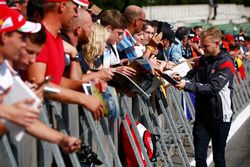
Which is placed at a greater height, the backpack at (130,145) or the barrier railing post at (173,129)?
the backpack at (130,145)

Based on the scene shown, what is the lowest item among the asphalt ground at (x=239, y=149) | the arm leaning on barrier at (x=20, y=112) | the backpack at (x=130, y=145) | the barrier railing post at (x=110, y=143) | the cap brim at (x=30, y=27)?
the asphalt ground at (x=239, y=149)

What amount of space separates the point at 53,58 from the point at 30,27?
107cm

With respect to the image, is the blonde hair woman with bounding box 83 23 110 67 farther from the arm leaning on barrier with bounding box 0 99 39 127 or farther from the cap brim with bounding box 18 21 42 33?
the arm leaning on barrier with bounding box 0 99 39 127

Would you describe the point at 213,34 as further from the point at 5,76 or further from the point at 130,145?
the point at 5,76

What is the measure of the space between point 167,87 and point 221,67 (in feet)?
5.27

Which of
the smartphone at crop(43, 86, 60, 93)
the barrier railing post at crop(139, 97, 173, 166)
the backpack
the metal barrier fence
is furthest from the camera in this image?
the barrier railing post at crop(139, 97, 173, 166)

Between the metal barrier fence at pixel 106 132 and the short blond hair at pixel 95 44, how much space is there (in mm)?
522

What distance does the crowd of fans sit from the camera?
4652 millimetres

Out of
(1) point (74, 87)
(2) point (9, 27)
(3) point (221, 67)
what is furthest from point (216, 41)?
(2) point (9, 27)

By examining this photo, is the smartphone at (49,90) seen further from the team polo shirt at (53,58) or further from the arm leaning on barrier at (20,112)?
the arm leaning on barrier at (20,112)

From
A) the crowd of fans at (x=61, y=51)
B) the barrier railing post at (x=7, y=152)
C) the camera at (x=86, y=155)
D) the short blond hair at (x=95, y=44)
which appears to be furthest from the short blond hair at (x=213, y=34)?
the barrier railing post at (x=7, y=152)

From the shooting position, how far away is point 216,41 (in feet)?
29.3

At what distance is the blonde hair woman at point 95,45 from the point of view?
24.2ft

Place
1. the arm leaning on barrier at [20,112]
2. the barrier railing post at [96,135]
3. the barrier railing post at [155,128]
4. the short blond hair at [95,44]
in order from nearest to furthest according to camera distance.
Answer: the arm leaning on barrier at [20,112], the barrier railing post at [96,135], the short blond hair at [95,44], the barrier railing post at [155,128]
